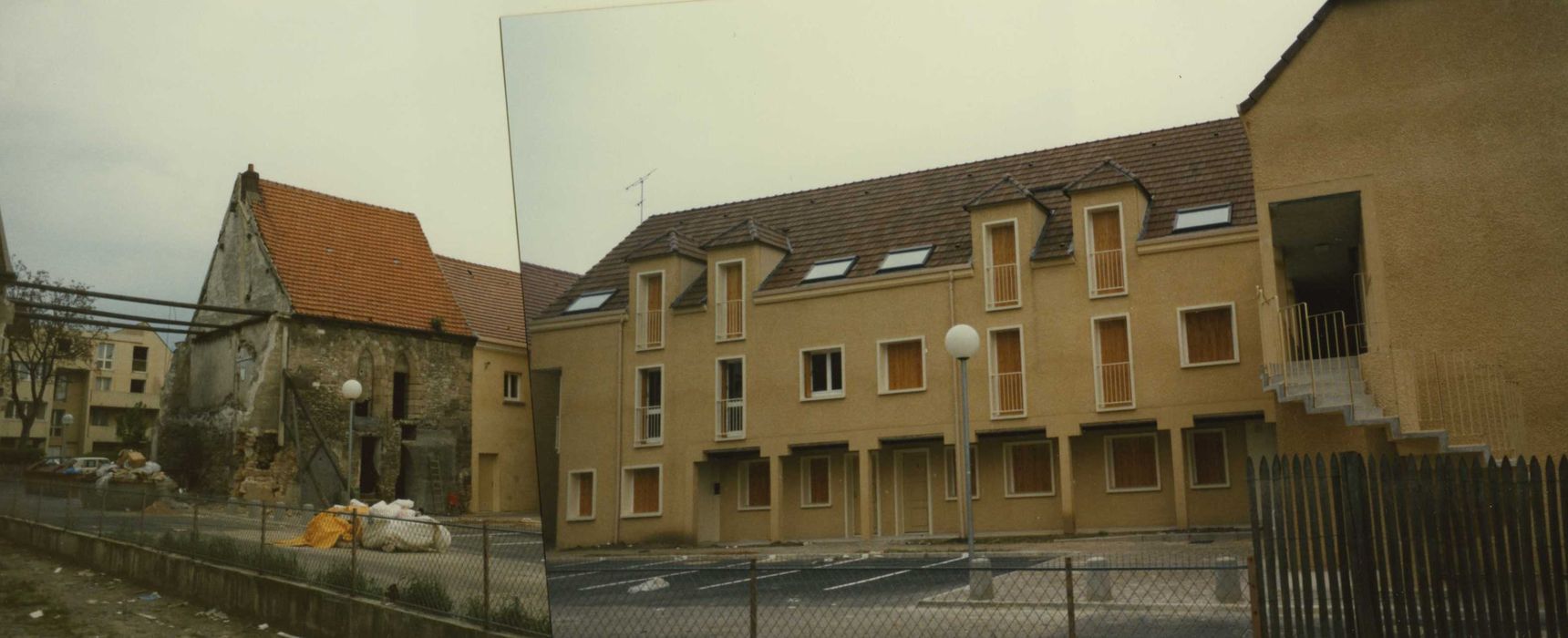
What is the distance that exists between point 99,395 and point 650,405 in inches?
467

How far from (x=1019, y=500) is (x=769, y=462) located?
872 mm

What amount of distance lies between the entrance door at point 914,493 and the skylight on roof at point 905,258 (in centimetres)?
65

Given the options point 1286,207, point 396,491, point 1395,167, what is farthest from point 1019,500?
point 396,491

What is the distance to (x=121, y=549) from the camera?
31.0 feet

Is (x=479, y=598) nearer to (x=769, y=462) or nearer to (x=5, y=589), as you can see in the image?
(x=769, y=462)

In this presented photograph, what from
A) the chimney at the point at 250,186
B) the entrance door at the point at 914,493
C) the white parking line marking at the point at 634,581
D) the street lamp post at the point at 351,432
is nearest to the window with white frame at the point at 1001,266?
the entrance door at the point at 914,493

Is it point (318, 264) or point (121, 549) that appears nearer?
point (121, 549)

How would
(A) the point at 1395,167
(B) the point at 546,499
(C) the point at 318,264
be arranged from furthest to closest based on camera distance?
(C) the point at 318,264, (A) the point at 1395,167, (B) the point at 546,499

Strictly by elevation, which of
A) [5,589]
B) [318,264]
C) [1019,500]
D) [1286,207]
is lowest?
[5,589]

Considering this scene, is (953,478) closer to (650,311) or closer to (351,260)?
(650,311)

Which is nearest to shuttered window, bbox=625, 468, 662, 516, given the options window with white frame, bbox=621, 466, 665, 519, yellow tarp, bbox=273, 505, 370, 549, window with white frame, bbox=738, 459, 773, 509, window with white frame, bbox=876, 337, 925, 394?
window with white frame, bbox=621, 466, 665, 519

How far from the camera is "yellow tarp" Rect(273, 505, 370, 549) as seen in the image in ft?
23.8

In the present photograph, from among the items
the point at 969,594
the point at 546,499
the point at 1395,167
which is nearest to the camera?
the point at 546,499

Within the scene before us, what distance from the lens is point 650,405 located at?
3852 mm
